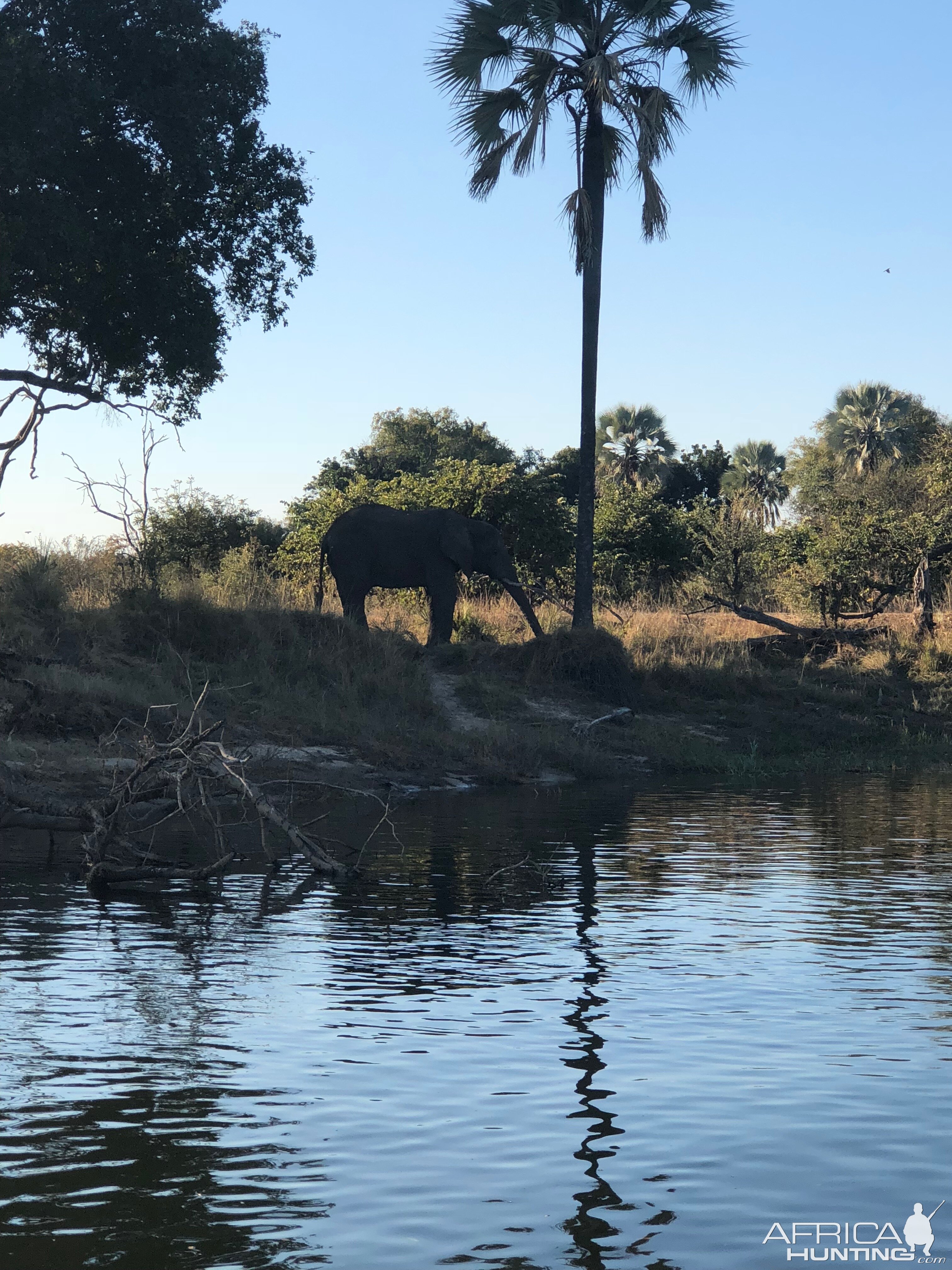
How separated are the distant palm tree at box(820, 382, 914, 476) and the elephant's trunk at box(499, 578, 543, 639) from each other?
4062 cm

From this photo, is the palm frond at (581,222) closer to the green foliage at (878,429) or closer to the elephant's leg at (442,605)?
the elephant's leg at (442,605)

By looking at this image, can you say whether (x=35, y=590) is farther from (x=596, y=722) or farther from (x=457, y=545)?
(x=596, y=722)

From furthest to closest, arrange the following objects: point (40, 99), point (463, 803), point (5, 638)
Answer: point (40, 99) → point (5, 638) → point (463, 803)

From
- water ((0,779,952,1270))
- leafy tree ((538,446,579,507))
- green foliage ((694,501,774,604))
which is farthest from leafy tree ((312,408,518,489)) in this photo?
water ((0,779,952,1270))

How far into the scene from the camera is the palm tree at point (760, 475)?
2837 inches

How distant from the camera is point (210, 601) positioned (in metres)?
24.8

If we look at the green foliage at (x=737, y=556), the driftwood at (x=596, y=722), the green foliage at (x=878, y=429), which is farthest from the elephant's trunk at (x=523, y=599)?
the green foliage at (x=878, y=429)

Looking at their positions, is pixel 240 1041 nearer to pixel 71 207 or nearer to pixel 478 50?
pixel 71 207

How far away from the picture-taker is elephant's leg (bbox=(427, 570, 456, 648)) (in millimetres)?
27359

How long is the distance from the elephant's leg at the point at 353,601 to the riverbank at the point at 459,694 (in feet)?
2.37

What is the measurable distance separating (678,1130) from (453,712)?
58.7ft

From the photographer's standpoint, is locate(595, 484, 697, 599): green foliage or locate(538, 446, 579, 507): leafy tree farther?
locate(538, 446, 579, 507): leafy tree

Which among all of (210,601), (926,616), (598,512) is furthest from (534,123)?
(598,512)

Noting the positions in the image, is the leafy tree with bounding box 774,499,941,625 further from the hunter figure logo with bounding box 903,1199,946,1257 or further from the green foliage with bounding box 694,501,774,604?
the hunter figure logo with bounding box 903,1199,946,1257
